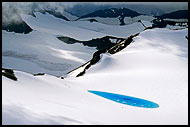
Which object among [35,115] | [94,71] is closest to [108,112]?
[35,115]

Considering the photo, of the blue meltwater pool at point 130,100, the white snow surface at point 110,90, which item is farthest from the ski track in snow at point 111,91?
the blue meltwater pool at point 130,100

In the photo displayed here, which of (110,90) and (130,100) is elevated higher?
(130,100)

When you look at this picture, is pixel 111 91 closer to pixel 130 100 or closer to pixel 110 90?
pixel 110 90

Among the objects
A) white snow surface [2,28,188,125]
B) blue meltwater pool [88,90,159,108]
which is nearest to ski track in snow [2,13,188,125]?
white snow surface [2,28,188,125]

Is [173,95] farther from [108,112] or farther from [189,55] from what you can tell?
[189,55]

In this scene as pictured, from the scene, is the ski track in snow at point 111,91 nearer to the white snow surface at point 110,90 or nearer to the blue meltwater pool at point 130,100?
the white snow surface at point 110,90

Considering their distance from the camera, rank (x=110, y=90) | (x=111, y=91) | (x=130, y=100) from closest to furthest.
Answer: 1. (x=130, y=100)
2. (x=111, y=91)
3. (x=110, y=90)

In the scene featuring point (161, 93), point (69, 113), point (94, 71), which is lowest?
point (94, 71)

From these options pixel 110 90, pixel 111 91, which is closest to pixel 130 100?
pixel 111 91
